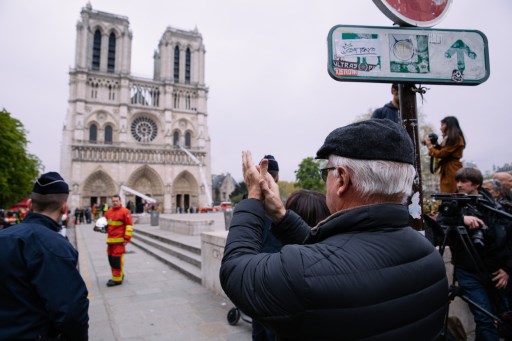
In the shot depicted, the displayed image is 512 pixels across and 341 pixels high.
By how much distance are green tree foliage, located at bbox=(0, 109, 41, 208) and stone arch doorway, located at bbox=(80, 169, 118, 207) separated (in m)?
9.51

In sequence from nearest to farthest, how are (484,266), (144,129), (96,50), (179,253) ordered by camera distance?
(484,266), (179,253), (96,50), (144,129)

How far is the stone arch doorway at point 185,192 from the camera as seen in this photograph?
146ft

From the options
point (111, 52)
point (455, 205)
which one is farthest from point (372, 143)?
point (111, 52)

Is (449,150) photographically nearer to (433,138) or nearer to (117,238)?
(433,138)

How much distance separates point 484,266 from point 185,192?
4489 cm

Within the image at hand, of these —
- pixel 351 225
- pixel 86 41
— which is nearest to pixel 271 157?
pixel 351 225

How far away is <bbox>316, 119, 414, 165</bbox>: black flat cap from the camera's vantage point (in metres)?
1.07

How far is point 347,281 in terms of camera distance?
901 millimetres

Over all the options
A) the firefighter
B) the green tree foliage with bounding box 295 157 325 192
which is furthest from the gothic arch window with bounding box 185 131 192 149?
the firefighter

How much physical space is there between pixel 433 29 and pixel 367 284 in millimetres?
2165

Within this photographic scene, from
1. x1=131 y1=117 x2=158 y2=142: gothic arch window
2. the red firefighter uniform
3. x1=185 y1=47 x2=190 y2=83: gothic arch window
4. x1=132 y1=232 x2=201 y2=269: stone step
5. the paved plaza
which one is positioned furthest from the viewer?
x1=185 y1=47 x2=190 y2=83: gothic arch window

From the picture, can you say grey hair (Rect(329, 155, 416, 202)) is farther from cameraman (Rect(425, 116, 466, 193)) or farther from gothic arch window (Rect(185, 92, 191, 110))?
gothic arch window (Rect(185, 92, 191, 110))

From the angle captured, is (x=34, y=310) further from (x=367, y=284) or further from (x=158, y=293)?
(x=158, y=293)

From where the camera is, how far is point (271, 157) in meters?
2.47
